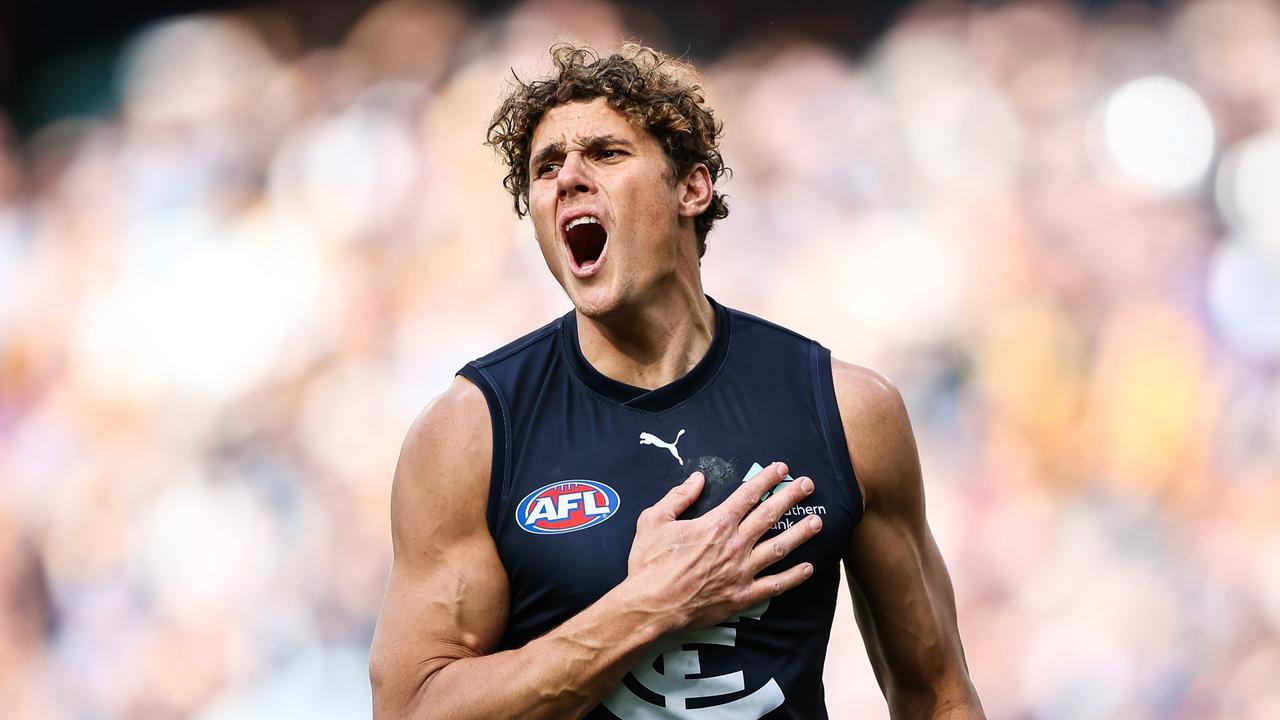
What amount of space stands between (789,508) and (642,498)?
29cm

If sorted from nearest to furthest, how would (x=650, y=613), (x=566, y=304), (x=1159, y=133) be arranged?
1. (x=650, y=613)
2. (x=1159, y=133)
3. (x=566, y=304)

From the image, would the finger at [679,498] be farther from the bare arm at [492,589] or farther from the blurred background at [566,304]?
the blurred background at [566,304]

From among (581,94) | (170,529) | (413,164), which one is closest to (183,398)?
(170,529)

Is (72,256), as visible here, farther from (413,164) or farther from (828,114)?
(828,114)

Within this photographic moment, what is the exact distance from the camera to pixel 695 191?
3033 millimetres

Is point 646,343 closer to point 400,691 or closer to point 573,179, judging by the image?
point 573,179

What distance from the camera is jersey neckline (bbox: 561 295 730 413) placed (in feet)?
9.06

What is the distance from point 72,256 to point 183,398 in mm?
973

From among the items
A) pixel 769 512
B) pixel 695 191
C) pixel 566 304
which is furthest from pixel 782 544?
pixel 566 304

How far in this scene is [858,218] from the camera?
6719mm

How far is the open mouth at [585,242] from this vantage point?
9.05 ft

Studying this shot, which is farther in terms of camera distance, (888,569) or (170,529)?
(170,529)

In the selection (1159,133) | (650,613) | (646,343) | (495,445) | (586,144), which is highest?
(1159,133)

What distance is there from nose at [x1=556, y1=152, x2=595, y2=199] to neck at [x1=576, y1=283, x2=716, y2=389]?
0.87 feet
